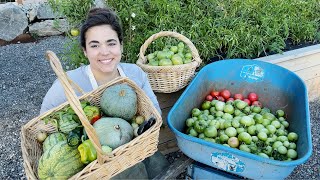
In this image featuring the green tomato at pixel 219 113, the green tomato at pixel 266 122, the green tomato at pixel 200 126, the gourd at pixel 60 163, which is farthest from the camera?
the green tomato at pixel 219 113

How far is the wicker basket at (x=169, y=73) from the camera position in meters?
2.43

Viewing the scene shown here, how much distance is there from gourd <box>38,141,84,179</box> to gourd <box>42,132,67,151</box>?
88 millimetres

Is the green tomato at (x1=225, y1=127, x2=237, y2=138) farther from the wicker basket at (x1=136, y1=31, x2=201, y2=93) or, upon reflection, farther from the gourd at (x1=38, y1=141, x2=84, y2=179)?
the gourd at (x1=38, y1=141, x2=84, y2=179)

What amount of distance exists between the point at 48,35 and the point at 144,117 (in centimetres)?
429

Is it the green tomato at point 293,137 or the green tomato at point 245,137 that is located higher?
the green tomato at point 245,137

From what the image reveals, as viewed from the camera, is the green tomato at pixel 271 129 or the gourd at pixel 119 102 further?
the green tomato at pixel 271 129

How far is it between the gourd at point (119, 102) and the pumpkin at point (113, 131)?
0.08 metres

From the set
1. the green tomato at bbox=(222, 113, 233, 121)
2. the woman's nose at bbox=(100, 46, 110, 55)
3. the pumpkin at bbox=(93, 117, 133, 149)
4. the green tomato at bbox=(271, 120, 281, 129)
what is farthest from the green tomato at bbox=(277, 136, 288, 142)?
the woman's nose at bbox=(100, 46, 110, 55)

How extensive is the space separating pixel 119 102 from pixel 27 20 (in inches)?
172

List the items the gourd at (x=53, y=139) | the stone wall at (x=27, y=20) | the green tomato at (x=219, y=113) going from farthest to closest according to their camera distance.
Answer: the stone wall at (x=27, y=20) < the green tomato at (x=219, y=113) < the gourd at (x=53, y=139)

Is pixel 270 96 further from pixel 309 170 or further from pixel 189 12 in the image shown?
pixel 189 12

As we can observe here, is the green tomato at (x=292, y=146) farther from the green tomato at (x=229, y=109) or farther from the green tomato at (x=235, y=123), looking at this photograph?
the green tomato at (x=229, y=109)

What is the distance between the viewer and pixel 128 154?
155 cm

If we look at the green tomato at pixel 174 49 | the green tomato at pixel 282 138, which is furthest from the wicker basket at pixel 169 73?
the green tomato at pixel 282 138
